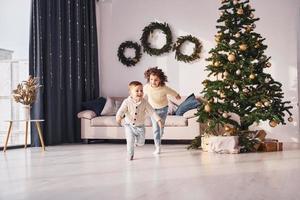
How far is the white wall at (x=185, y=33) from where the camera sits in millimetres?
7117

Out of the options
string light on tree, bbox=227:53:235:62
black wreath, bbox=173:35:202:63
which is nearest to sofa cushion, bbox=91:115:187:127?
black wreath, bbox=173:35:202:63

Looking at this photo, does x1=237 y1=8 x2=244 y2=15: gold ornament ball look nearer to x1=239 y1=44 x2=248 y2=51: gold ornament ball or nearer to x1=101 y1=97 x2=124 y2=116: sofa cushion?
x1=239 y1=44 x2=248 y2=51: gold ornament ball

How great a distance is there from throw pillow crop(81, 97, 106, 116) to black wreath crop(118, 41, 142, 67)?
958 millimetres

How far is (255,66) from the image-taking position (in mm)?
5574

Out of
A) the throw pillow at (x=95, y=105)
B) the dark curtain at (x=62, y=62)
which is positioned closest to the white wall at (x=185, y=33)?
the dark curtain at (x=62, y=62)

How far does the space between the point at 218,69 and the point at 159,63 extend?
239 centimetres

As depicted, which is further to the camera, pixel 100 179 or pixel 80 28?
pixel 80 28

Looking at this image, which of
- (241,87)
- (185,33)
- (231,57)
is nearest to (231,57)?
(231,57)

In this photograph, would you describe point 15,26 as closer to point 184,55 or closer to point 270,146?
point 184,55

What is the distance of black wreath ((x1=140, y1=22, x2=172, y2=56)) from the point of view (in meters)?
7.79

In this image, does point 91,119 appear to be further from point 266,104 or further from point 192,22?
point 266,104

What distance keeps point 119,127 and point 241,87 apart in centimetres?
241

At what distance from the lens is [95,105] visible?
7527 millimetres

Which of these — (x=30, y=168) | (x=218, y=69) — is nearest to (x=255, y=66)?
(x=218, y=69)
